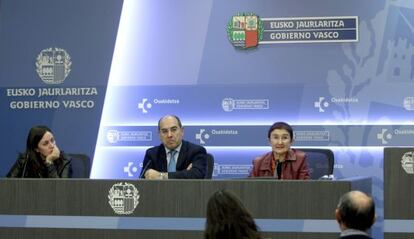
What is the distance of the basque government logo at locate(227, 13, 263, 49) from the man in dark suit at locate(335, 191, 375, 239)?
164 inches

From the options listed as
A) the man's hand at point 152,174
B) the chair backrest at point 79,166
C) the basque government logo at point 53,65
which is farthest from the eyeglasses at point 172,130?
the basque government logo at point 53,65

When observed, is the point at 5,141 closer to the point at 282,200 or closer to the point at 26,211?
the point at 26,211

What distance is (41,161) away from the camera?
229 inches

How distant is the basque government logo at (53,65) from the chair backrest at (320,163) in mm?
2846

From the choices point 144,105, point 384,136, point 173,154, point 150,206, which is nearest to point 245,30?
point 144,105

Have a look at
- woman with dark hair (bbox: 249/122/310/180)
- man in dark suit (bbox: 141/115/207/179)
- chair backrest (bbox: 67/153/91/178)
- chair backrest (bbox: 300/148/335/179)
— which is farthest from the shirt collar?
chair backrest (bbox: 67/153/91/178)

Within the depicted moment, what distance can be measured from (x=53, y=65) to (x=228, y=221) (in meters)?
5.43

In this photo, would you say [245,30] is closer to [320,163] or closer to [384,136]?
[384,136]

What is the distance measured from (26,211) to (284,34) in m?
3.28

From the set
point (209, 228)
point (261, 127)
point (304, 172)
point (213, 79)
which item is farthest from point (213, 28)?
point (209, 228)

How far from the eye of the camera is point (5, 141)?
8070mm

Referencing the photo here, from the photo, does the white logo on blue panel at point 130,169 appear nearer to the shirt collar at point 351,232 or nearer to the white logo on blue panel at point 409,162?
the white logo on blue panel at point 409,162

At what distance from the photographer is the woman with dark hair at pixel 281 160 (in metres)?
5.78

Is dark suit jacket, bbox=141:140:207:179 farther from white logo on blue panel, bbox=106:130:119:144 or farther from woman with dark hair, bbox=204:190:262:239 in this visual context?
woman with dark hair, bbox=204:190:262:239
